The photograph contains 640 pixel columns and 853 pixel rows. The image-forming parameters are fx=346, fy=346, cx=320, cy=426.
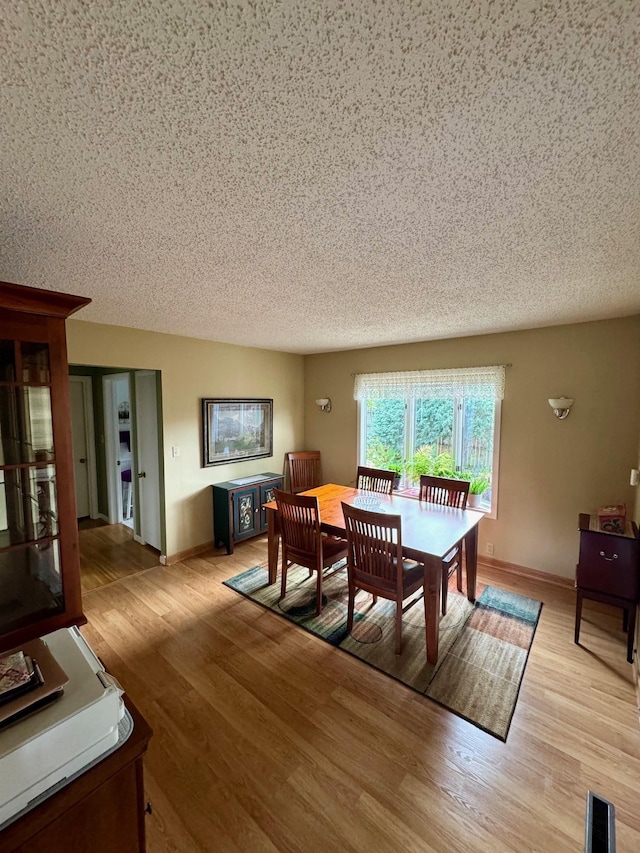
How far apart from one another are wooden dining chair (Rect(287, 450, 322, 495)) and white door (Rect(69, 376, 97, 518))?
283 centimetres

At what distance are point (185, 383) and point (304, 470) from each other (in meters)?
1.98

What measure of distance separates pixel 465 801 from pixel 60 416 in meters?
2.36

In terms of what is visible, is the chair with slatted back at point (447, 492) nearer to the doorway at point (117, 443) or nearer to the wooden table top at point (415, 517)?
the wooden table top at point (415, 517)

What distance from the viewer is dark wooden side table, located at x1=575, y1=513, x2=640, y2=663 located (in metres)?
2.24

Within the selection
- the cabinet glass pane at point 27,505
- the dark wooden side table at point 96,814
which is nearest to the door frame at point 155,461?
the cabinet glass pane at point 27,505

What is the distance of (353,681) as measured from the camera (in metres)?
2.11

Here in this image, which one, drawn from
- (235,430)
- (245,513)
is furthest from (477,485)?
(235,430)

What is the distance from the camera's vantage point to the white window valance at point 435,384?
3.46 m

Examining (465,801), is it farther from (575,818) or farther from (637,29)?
(637,29)

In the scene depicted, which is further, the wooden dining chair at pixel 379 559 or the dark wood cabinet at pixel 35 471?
the wooden dining chair at pixel 379 559

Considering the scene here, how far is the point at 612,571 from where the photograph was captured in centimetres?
229

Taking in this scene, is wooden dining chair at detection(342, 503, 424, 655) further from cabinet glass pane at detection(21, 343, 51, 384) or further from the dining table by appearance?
cabinet glass pane at detection(21, 343, 51, 384)

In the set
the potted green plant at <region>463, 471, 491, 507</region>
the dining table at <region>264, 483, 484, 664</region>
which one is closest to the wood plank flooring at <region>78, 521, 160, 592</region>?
the dining table at <region>264, 483, 484, 664</region>

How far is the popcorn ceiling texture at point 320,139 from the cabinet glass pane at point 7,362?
0.49 metres
